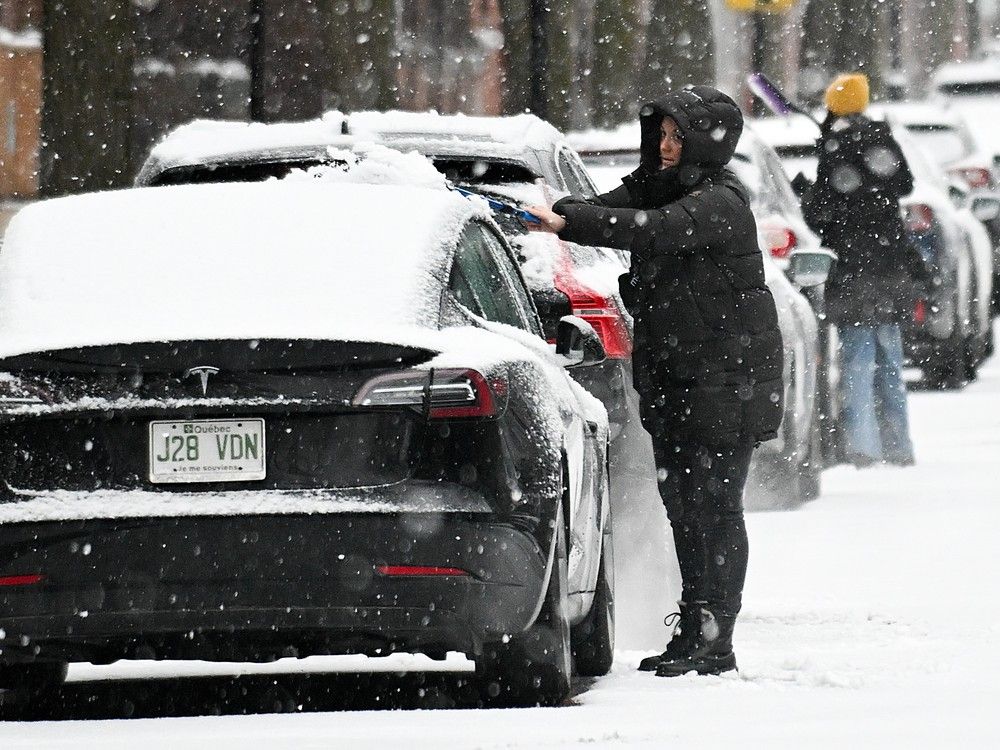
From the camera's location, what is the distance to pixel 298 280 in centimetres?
654

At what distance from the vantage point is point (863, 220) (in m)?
15.0

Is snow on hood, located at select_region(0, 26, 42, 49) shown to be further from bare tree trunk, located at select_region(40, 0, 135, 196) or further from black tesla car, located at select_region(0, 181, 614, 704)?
black tesla car, located at select_region(0, 181, 614, 704)

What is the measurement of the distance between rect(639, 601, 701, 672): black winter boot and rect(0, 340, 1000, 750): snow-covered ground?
94mm

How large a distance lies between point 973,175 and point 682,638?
1611 centimetres

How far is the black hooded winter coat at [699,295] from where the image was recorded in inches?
308

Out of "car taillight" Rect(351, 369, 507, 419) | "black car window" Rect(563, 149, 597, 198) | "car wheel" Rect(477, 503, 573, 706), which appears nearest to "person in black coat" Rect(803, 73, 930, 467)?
"black car window" Rect(563, 149, 597, 198)

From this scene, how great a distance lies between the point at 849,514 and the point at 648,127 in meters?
5.15

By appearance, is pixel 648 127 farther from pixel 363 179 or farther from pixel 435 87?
pixel 435 87

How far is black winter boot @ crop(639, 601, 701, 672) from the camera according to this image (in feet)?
26.2

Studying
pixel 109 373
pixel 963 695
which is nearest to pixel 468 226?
pixel 109 373

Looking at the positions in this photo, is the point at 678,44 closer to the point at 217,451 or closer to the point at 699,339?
the point at 699,339

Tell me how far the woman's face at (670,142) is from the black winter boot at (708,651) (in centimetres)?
134

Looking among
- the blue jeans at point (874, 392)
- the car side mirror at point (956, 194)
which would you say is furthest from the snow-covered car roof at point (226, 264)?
the car side mirror at point (956, 194)

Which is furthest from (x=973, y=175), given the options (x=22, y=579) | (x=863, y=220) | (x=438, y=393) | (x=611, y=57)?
(x=22, y=579)
